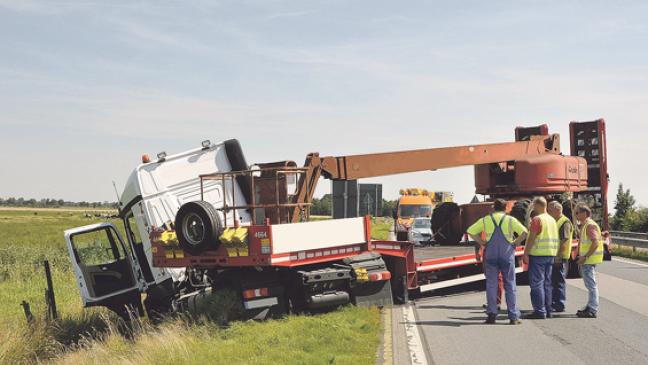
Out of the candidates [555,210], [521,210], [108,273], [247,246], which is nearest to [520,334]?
[555,210]

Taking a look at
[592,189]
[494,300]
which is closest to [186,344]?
[494,300]

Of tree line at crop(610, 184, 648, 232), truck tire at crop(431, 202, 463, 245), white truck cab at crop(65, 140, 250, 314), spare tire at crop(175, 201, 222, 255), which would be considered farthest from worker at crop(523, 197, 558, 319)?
tree line at crop(610, 184, 648, 232)

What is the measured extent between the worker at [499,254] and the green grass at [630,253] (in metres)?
14.7

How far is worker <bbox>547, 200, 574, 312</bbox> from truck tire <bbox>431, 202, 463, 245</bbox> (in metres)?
5.92

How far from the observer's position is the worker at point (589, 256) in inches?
396

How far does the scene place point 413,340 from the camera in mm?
8492

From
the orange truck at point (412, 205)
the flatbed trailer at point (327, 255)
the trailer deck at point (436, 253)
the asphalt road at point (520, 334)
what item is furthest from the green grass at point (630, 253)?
the flatbed trailer at point (327, 255)

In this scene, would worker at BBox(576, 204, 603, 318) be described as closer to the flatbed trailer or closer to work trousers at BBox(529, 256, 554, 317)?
work trousers at BBox(529, 256, 554, 317)

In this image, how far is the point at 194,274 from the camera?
1170cm

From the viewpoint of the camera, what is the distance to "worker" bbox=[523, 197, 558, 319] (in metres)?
10.0

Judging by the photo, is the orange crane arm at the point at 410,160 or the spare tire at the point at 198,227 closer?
the spare tire at the point at 198,227

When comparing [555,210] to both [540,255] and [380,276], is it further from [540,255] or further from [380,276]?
[380,276]

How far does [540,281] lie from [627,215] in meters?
33.2

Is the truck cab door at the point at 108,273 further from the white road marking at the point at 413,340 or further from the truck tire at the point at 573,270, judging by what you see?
the truck tire at the point at 573,270
